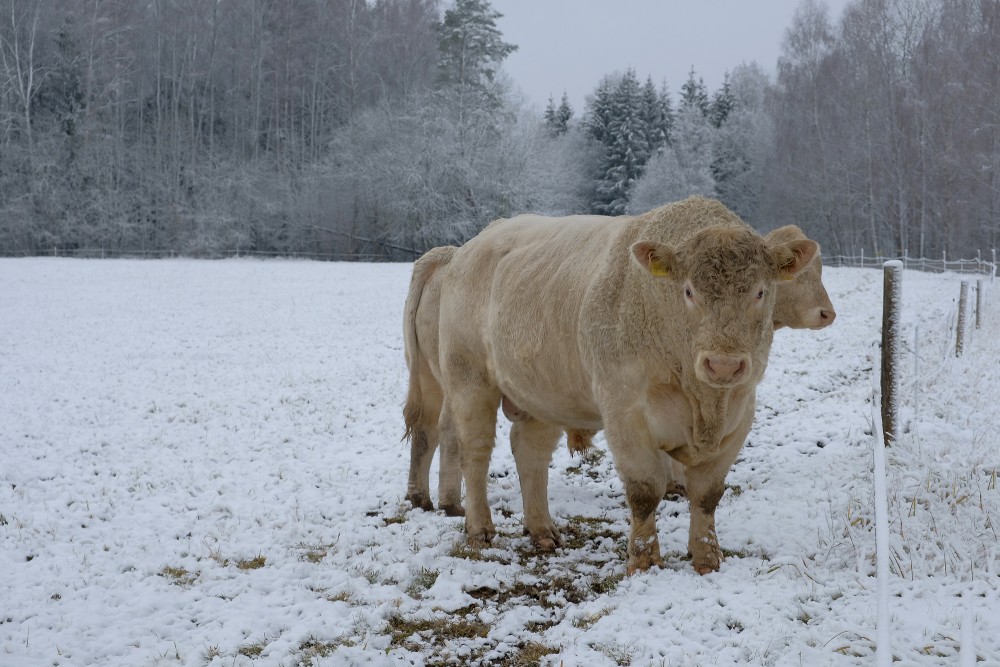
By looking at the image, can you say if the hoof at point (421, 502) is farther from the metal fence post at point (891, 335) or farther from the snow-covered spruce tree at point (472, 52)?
the snow-covered spruce tree at point (472, 52)

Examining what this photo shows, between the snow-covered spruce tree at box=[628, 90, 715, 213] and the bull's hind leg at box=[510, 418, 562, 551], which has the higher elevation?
the snow-covered spruce tree at box=[628, 90, 715, 213]

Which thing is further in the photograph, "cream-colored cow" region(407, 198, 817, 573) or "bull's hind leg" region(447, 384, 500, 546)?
"bull's hind leg" region(447, 384, 500, 546)

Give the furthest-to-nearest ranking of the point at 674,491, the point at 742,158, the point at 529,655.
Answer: the point at 742,158, the point at 674,491, the point at 529,655

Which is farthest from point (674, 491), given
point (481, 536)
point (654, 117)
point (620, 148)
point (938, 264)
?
point (654, 117)

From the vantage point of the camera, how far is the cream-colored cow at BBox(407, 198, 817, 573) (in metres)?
4.23

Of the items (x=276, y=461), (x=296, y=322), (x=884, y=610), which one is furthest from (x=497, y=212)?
(x=884, y=610)

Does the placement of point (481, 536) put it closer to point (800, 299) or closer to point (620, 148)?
point (800, 299)

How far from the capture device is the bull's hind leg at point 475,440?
586 cm

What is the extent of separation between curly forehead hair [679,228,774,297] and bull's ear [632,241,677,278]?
0.10 m

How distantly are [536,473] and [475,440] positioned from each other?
513mm

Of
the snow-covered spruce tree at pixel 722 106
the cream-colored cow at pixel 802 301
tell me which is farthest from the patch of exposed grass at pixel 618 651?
the snow-covered spruce tree at pixel 722 106

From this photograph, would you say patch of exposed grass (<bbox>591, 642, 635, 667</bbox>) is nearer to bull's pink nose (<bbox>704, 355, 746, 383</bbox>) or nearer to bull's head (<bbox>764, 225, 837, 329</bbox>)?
bull's pink nose (<bbox>704, 355, 746, 383</bbox>)

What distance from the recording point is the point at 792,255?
4.33m

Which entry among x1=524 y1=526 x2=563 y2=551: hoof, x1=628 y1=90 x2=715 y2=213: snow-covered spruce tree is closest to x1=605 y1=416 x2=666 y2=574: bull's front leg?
x1=524 y1=526 x2=563 y2=551: hoof
